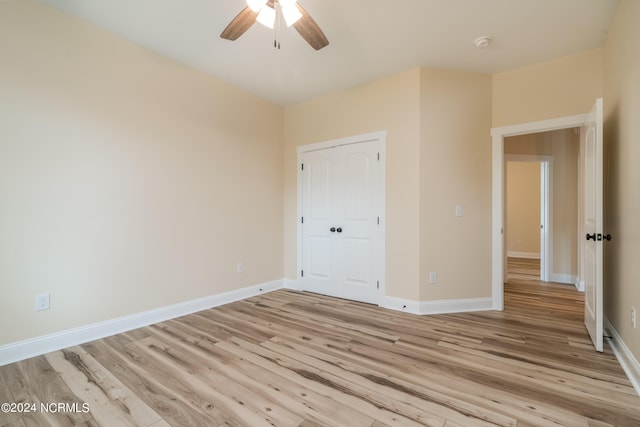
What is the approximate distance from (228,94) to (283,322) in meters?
Result: 2.74

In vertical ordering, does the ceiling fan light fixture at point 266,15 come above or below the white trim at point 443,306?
above

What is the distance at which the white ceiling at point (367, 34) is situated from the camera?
2.21 metres

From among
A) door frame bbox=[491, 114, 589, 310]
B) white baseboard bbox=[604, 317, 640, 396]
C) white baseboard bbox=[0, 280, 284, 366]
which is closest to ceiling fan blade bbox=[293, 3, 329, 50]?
door frame bbox=[491, 114, 589, 310]

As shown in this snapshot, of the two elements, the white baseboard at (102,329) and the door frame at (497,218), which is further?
the door frame at (497,218)

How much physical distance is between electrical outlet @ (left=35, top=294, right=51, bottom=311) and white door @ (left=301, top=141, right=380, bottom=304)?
2672 millimetres

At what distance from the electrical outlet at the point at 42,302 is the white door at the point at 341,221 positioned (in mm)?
2672

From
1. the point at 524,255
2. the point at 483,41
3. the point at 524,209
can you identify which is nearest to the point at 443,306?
the point at 483,41

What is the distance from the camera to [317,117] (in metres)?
3.98

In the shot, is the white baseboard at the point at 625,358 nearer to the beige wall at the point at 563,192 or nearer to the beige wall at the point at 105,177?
the beige wall at the point at 563,192

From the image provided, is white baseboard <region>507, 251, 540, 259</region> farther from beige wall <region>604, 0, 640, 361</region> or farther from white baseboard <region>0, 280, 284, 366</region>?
white baseboard <region>0, 280, 284, 366</region>

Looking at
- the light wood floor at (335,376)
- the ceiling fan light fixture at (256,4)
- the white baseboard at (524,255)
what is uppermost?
the ceiling fan light fixture at (256,4)

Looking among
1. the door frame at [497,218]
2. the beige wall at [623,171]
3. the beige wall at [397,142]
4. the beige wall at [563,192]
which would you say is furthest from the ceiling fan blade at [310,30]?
the beige wall at [563,192]

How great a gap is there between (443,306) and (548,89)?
251cm

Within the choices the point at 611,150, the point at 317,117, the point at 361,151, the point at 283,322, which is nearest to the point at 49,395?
the point at 283,322
